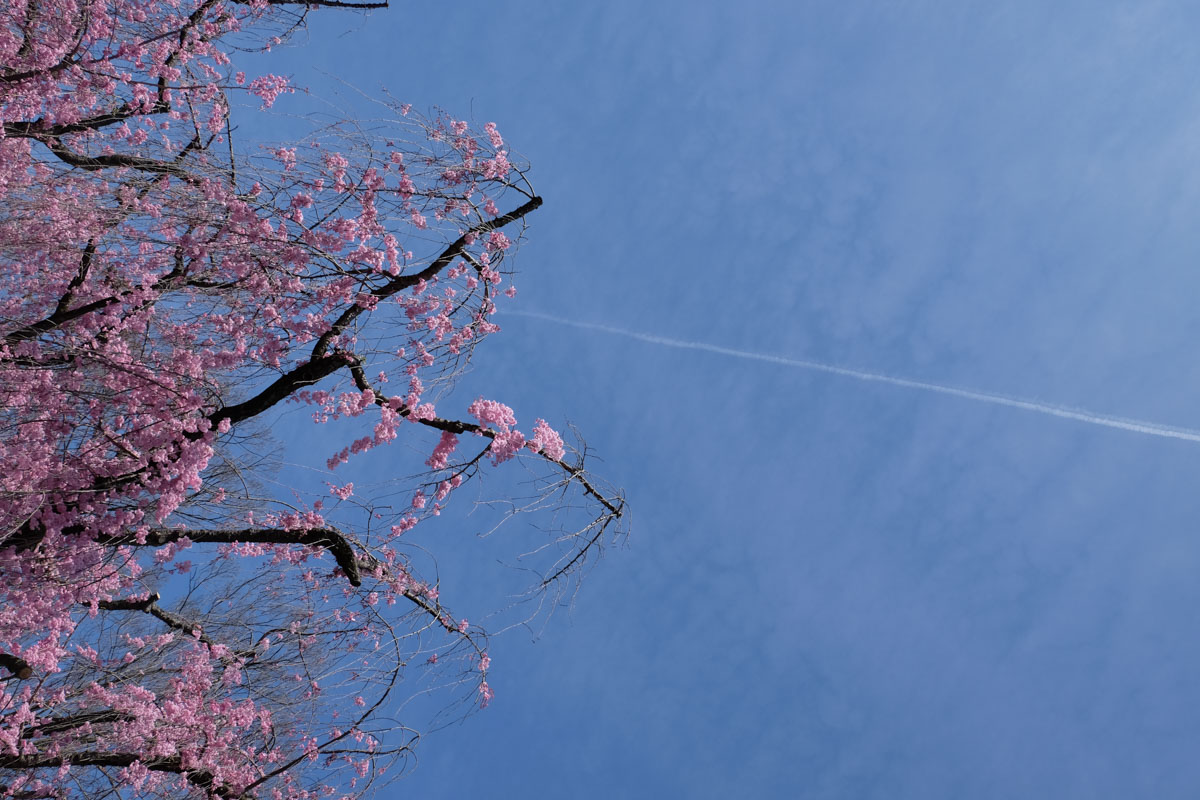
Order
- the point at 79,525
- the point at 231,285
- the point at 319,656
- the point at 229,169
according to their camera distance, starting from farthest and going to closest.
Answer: the point at 319,656 < the point at 231,285 < the point at 79,525 < the point at 229,169

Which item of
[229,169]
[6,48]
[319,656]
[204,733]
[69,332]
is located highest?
[6,48]

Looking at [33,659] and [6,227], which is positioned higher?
[6,227]

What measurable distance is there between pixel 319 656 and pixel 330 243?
142 inches

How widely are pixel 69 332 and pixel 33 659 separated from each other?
251cm

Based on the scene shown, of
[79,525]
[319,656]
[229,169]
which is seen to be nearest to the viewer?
[229,169]

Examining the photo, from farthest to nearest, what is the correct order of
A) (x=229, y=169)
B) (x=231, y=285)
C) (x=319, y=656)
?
1. (x=319, y=656)
2. (x=231, y=285)
3. (x=229, y=169)

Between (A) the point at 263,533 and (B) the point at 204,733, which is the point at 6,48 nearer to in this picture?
(A) the point at 263,533

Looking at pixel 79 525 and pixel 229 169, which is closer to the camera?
pixel 229 169

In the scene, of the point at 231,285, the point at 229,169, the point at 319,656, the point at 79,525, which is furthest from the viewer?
the point at 319,656

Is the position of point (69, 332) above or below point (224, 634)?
above

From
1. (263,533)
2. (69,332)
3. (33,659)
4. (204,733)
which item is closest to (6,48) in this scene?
(69,332)

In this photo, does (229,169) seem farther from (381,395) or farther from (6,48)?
(6,48)

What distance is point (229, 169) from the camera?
219 inches

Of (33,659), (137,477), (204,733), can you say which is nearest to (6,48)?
(137,477)
